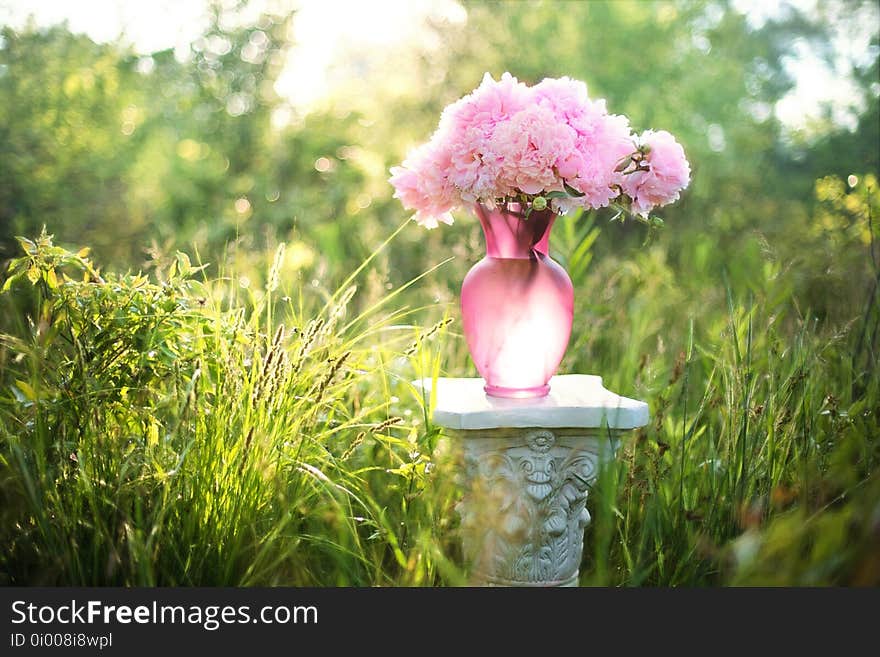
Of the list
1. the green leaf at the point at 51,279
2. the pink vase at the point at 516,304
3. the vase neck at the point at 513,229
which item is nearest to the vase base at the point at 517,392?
the pink vase at the point at 516,304

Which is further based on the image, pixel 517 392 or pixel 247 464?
pixel 517 392

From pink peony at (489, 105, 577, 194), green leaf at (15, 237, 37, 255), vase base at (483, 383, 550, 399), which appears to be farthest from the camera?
vase base at (483, 383, 550, 399)

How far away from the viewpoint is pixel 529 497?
1.79 metres

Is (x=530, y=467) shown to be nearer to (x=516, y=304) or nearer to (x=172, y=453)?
(x=516, y=304)

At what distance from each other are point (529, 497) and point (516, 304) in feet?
1.40

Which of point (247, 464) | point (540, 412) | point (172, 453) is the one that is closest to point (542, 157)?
point (540, 412)

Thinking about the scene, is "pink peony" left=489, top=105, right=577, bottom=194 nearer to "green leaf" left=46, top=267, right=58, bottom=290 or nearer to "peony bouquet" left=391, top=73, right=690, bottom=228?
"peony bouquet" left=391, top=73, right=690, bottom=228

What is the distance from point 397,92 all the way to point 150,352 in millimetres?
5355

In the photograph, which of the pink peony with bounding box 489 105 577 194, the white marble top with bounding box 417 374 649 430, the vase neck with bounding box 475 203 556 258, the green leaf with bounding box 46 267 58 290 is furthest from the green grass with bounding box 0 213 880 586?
the pink peony with bounding box 489 105 577 194

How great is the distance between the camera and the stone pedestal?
5.76 feet

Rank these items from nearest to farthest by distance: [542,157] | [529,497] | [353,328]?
1. [542,157]
2. [529,497]
3. [353,328]

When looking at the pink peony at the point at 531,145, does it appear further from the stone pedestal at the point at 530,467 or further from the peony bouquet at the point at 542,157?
the stone pedestal at the point at 530,467

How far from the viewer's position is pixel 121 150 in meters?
5.76

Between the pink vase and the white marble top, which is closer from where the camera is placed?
the white marble top
